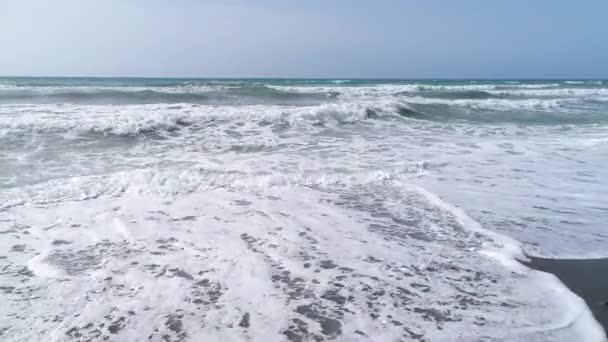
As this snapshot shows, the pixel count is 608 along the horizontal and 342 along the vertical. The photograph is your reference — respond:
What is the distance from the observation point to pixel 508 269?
11.1ft

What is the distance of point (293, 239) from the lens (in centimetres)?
397

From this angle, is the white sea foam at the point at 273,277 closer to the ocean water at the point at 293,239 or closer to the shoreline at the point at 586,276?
the ocean water at the point at 293,239

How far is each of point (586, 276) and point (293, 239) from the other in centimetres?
263

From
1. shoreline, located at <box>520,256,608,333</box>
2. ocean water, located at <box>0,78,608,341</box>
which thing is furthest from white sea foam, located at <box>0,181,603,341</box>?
shoreline, located at <box>520,256,608,333</box>

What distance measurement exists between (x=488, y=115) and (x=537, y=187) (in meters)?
12.4

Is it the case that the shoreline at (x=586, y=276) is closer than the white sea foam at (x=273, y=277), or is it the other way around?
the white sea foam at (x=273, y=277)

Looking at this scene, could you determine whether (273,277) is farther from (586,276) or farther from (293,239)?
(586,276)

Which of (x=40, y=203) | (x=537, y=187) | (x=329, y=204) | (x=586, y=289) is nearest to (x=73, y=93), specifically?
(x=40, y=203)

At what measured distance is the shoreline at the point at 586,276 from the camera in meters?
2.86

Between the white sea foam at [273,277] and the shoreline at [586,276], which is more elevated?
the white sea foam at [273,277]

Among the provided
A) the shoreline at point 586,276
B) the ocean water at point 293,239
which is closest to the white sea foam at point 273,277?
the ocean water at point 293,239

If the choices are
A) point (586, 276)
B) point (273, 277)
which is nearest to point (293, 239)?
point (273, 277)

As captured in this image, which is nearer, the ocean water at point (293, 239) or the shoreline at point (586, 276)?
the ocean water at point (293, 239)

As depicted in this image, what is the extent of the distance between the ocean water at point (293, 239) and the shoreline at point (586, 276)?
0.37 ft
